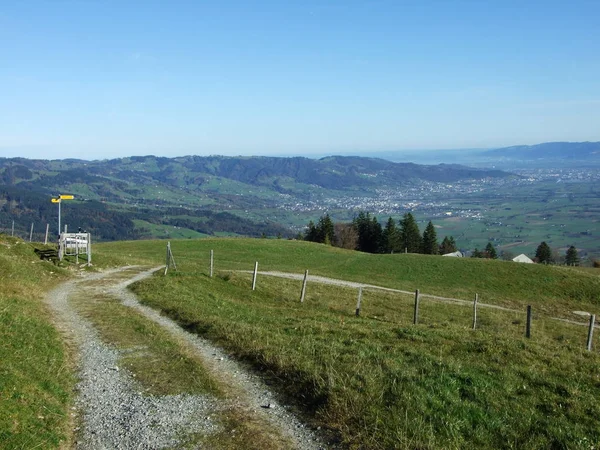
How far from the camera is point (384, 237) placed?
99.8 metres

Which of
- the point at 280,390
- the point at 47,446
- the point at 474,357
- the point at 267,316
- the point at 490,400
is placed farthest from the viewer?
the point at 267,316

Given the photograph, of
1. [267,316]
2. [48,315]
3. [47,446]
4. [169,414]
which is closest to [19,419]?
[47,446]

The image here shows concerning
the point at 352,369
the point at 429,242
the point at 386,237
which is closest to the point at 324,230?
the point at 386,237

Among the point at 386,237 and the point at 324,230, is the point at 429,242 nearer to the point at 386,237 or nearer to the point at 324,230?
the point at 386,237

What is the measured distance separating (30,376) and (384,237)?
9081 cm

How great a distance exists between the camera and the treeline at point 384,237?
9948 cm

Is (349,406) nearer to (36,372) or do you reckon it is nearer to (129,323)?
(36,372)

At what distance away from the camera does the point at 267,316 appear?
22016mm

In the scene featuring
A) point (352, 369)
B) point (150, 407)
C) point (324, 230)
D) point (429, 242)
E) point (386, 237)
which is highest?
point (352, 369)

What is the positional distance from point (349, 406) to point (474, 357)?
6.57 meters

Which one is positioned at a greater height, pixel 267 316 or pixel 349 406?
pixel 349 406

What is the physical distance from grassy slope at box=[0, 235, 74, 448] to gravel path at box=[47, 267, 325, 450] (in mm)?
501

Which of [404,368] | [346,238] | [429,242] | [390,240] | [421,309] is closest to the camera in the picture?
[404,368]

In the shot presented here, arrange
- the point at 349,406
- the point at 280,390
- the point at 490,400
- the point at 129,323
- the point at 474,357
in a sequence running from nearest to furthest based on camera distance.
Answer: the point at 349,406, the point at 490,400, the point at 280,390, the point at 474,357, the point at 129,323
